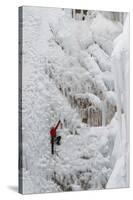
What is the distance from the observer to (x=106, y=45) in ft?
24.6

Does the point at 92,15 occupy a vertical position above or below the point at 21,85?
above

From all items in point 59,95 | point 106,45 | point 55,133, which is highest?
point 106,45

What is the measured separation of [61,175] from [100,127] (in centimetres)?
74

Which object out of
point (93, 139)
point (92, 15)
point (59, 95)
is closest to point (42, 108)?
point (59, 95)

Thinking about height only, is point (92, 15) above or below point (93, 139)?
above

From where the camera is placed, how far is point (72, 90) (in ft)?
23.8

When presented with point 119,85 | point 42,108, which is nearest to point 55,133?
point 42,108

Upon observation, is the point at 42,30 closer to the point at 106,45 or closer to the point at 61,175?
the point at 106,45

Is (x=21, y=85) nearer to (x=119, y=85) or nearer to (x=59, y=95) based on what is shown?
(x=59, y=95)

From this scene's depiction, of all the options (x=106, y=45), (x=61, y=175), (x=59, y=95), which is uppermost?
(x=106, y=45)

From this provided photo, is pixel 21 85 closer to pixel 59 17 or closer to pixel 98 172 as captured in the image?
pixel 59 17

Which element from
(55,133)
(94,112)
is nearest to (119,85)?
(94,112)

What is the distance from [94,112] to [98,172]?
708 millimetres

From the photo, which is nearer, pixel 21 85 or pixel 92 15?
pixel 21 85
